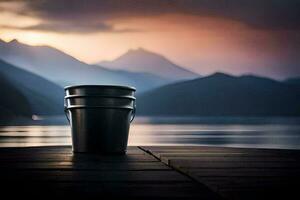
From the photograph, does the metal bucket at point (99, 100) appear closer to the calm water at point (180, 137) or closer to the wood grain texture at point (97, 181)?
the wood grain texture at point (97, 181)

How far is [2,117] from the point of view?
224 ft

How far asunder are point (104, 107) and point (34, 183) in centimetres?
169

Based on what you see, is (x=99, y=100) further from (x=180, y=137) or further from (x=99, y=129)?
(x=180, y=137)

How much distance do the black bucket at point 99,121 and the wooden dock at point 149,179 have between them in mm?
645

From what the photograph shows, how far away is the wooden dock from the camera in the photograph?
1808 mm

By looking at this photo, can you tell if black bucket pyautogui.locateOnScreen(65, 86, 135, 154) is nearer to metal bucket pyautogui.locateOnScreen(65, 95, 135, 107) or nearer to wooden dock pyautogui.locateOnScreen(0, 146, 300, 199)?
metal bucket pyautogui.locateOnScreen(65, 95, 135, 107)

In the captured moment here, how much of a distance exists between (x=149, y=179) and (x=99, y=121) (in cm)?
161

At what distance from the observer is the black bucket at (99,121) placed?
3729 millimetres

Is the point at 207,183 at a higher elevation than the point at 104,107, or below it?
below

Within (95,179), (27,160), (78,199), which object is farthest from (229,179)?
(27,160)

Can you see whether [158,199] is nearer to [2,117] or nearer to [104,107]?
[104,107]

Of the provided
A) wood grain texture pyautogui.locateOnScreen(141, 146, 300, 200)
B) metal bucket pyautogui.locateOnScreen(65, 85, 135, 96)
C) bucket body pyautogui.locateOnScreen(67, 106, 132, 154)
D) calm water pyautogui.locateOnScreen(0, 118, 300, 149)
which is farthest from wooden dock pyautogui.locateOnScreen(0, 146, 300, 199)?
calm water pyautogui.locateOnScreen(0, 118, 300, 149)

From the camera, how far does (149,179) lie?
7.13 feet

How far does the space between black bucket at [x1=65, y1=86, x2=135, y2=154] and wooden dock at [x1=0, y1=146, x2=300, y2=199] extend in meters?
0.64
